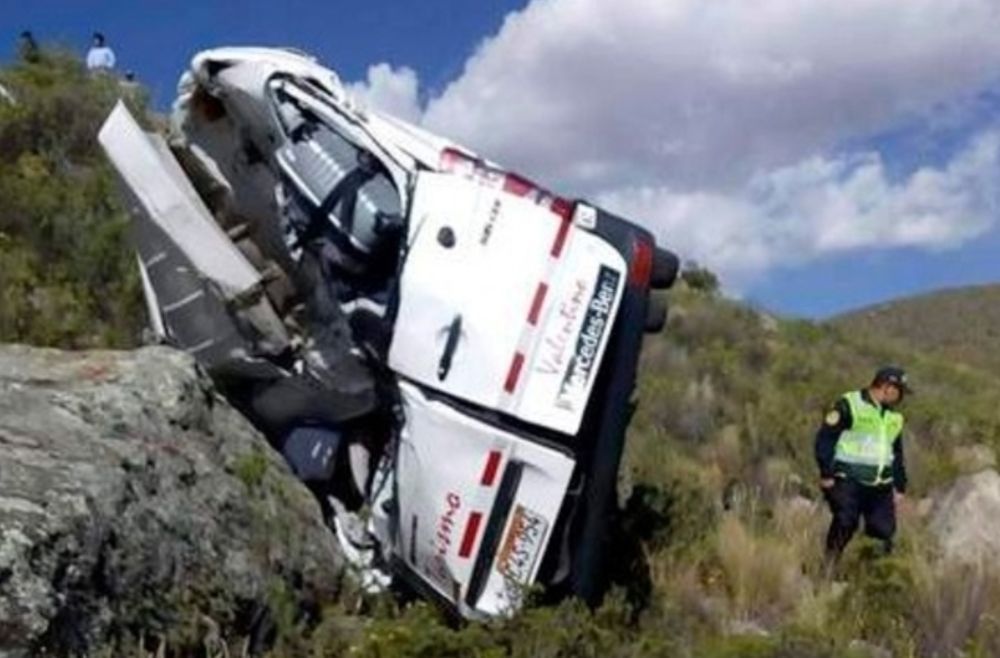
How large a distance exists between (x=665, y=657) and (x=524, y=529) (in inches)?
39.2

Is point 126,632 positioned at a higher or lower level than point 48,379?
lower

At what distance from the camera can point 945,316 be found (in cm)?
8194

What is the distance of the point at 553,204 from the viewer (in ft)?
21.5

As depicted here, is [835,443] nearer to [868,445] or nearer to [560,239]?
[868,445]

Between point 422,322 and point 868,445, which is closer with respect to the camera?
point 422,322

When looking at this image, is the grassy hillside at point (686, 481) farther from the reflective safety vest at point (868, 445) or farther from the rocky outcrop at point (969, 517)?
the reflective safety vest at point (868, 445)

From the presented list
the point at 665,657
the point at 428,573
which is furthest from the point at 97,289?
the point at 665,657

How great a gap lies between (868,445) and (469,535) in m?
3.98

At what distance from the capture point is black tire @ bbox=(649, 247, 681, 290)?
666cm

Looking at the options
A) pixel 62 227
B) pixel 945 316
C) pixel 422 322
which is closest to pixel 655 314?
pixel 422 322

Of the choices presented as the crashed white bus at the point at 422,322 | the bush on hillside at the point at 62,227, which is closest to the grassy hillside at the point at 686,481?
the bush on hillside at the point at 62,227

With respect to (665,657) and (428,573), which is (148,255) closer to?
(428,573)

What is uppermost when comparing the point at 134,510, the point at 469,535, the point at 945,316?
the point at 945,316

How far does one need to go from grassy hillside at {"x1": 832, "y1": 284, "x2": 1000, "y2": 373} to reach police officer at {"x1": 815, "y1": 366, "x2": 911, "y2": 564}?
189 feet
